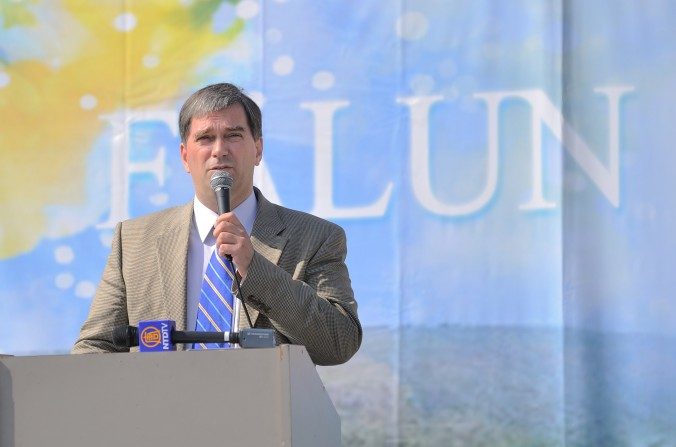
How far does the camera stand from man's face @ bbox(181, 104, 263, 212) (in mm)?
2568

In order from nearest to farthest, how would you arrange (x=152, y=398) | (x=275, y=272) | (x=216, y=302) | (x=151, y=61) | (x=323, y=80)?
(x=152, y=398) → (x=275, y=272) → (x=216, y=302) → (x=323, y=80) → (x=151, y=61)

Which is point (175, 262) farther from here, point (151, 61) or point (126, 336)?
point (151, 61)

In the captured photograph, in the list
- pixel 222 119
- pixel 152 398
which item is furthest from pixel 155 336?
pixel 222 119

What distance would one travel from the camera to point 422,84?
3.58m

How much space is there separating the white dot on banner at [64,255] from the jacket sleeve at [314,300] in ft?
4.61

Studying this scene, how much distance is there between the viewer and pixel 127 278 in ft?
8.55

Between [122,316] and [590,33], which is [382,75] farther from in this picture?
[122,316]

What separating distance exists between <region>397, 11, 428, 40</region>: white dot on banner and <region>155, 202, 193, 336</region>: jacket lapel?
125 cm

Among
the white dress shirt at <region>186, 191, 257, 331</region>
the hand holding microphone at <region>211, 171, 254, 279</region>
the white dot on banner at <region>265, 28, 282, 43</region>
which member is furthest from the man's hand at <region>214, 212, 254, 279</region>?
the white dot on banner at <region>265, 28, 282, 43</region>

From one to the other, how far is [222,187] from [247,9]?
1.51 metres

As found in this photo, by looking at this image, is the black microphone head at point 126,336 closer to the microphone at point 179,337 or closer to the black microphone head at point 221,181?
the microphone at point 179,337

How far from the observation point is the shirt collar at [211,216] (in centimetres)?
265

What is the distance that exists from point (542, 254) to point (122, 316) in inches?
58.6

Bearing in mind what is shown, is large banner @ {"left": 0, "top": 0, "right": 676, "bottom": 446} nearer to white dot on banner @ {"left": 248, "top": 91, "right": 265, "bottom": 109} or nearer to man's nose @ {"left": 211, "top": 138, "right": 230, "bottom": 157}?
white dot on banner @ {"left": 248, "top": 91, "right": 265, "bottom": 109}
